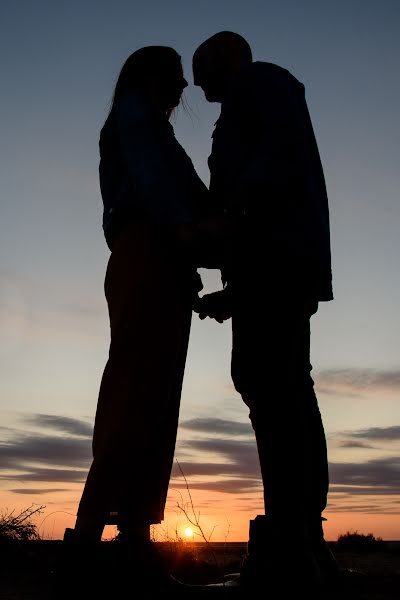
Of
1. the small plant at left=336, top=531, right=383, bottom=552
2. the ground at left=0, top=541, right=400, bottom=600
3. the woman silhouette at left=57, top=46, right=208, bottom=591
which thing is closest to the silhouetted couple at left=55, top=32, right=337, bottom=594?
the woman silhouette at left=57, top=46, right=208, bottom=591

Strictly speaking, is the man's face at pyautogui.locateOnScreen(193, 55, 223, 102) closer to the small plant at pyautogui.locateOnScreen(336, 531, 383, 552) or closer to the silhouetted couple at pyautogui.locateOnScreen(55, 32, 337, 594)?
the silhouetted couple at pyautogui.locateOnScreen(55, 32, 337, 594)

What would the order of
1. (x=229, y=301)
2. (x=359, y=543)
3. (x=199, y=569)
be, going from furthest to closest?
(x=359, y=543)
(x=199, y=569)
(x=229, y=301)

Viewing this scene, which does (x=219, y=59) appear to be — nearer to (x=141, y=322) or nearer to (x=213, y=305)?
(x=213, y=305)

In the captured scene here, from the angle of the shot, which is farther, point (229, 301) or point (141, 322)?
point (229, 301)

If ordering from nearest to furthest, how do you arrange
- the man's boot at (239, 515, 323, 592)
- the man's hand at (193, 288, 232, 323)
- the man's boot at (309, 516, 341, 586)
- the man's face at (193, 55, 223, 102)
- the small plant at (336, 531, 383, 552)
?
the man's boot at (239, 515, 323, 592) → the man's boot at (309, 516, 341, 586) → the man's hand at (193, 288, 232, 323) → the man's face at (193, 55, 223, 102) → the small plant at (336, 531, 383, 552)

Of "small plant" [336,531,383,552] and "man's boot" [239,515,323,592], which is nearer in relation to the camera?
"man's boot" [239,515,323,592]

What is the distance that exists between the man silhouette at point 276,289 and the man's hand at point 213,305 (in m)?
0.15

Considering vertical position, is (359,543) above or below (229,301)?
below

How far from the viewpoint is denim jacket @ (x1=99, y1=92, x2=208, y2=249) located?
283cm

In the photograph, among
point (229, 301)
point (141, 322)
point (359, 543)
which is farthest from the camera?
point (359, 543)

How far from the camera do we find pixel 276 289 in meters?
2.81

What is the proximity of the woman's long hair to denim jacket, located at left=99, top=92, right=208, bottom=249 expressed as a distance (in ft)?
0.81

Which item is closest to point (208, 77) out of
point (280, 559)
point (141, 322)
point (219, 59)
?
point (219, 59)

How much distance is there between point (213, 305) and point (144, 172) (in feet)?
2.52
